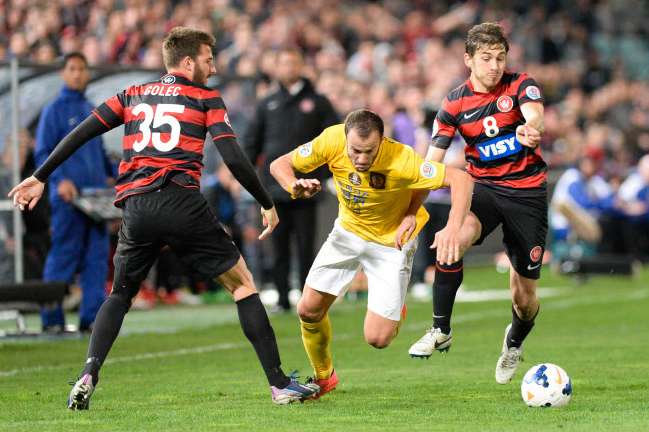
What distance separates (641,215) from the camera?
25.9m

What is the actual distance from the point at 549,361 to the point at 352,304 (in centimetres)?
655

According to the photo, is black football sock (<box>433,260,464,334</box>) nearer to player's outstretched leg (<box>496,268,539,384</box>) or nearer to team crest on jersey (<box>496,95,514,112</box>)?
player's outstretched leg (<box>496,268,539,384</box>)

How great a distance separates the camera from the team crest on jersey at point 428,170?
8336 millimetres

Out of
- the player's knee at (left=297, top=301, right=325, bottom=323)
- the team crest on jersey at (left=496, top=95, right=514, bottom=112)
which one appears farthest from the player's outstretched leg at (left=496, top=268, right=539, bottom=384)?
the player's knee at (left=297, top=301, right=325, bottom=323)

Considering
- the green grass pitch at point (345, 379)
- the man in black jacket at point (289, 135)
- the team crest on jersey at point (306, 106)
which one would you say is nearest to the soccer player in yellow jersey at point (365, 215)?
the green grass pitch at point (345, 379)

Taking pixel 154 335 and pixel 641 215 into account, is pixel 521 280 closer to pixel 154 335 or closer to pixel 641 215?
Result: pixel 154 335

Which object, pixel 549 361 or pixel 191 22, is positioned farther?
pixel 191 22

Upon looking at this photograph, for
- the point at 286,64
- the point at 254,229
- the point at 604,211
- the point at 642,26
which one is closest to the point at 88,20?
the point at 254,229

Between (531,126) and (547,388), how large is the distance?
1.73 metres

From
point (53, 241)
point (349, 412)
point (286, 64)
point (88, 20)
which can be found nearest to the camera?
point (349, 412)

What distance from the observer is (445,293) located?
30.5 ft

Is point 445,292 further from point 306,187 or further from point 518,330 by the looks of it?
point 306,187

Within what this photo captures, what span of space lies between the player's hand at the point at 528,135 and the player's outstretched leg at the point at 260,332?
6.71 feet

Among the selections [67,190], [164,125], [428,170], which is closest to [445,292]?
[428,170]
